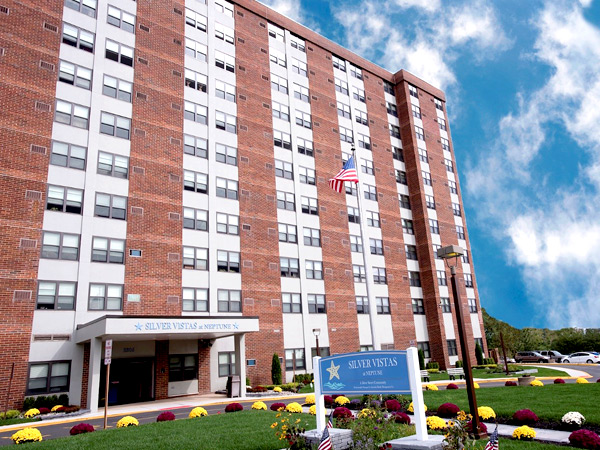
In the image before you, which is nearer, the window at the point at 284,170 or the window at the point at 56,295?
the window at the point at 56,295

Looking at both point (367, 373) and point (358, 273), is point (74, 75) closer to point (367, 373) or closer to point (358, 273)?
point (358, 273)

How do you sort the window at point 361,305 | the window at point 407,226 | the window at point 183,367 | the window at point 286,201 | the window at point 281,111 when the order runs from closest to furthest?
the window at point 183,367 < the window at point 286,201 < the window at point 281,111 < the window at point 361,305 < the window at point 407,226

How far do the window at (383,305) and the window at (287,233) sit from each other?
10.1 m

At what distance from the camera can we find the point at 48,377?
922 inches

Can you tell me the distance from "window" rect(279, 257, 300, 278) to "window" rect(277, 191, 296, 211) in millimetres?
4281

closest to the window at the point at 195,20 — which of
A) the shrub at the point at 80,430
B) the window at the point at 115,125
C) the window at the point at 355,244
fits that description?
the window at the point at 115,125

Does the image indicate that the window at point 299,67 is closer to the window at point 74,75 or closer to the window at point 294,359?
the window at point 74,75

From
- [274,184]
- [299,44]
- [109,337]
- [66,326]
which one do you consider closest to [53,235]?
[66,326]

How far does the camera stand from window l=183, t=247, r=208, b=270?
2991cm

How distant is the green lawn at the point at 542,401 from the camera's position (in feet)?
44.1

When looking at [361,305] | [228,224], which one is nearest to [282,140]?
[228,224]

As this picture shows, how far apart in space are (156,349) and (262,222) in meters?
12.1

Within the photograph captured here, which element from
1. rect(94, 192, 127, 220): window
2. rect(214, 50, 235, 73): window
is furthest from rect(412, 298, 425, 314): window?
rect(94, 192, 127, 220): window

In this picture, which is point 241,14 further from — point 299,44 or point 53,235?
point 53,235
